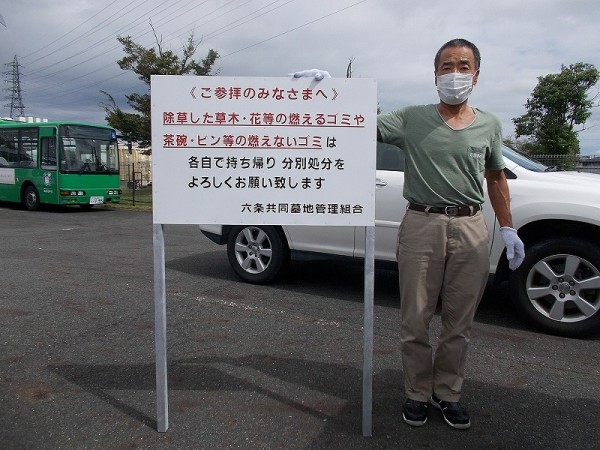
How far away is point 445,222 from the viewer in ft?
8.43

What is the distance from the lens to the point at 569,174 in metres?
4.51

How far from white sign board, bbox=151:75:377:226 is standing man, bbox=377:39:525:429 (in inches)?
11.6

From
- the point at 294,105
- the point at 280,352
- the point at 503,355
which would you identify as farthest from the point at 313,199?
the point at 503,355

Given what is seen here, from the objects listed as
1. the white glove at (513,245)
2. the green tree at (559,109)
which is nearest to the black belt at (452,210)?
the white glove at (513,245)

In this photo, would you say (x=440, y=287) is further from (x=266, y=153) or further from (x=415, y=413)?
(x=266, y=153)

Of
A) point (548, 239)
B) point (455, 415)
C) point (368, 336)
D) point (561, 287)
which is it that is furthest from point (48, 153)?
point (455, 415)

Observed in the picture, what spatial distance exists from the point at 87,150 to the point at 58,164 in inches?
39.3

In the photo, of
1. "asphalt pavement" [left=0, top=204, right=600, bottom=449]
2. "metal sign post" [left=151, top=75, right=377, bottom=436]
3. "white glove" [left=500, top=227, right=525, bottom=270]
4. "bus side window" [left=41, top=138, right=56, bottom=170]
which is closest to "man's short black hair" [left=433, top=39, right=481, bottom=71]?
"metal sign post" [left=151, top=75, right=377, bottom=436]

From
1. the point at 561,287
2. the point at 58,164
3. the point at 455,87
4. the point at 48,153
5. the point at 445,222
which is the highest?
the point at 48,153

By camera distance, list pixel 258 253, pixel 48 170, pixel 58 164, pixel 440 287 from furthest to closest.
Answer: pixel 48 170 → pixel 58 164 → pixel 258 253 → pixel 440 287

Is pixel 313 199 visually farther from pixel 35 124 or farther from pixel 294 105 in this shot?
pixel 35 124

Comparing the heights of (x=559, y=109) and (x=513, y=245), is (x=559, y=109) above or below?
above

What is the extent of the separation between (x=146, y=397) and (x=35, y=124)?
1540cm

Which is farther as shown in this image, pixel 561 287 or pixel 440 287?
pixel 561 287
